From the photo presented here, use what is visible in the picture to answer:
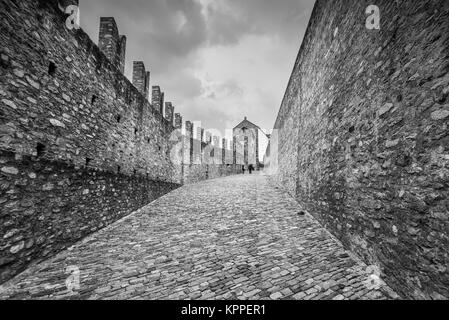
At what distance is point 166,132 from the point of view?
11758 mm

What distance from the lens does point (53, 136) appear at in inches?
171

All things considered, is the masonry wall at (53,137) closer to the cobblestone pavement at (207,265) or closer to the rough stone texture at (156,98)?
the cobblestone pavement at (207,265)

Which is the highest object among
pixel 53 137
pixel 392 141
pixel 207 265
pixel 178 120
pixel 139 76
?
pixel 139 76

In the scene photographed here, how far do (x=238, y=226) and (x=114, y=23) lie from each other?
7051 millimetres

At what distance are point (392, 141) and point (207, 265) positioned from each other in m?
3.35

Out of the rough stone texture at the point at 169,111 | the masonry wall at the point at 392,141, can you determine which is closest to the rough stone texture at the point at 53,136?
the rough stone texture at the point at 169,111

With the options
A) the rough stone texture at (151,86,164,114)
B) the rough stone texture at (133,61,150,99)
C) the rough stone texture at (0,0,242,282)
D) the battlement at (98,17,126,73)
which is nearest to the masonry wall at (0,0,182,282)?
the rough stone texture at (0,0,242,282)

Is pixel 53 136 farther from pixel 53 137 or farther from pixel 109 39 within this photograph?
pixel 109 39

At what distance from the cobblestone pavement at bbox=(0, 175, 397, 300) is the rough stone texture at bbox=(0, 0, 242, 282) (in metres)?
0.57

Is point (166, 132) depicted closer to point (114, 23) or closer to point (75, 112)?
point (114, 23)

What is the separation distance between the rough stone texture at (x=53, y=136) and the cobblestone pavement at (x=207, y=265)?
1.86ft

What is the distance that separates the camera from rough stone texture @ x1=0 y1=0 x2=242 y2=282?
3.46m

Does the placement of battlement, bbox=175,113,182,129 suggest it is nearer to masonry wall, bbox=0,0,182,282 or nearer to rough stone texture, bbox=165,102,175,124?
rough stone texture, bbox=165,102,175,124

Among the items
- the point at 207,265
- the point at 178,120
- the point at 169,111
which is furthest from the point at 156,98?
the point at 207,265
